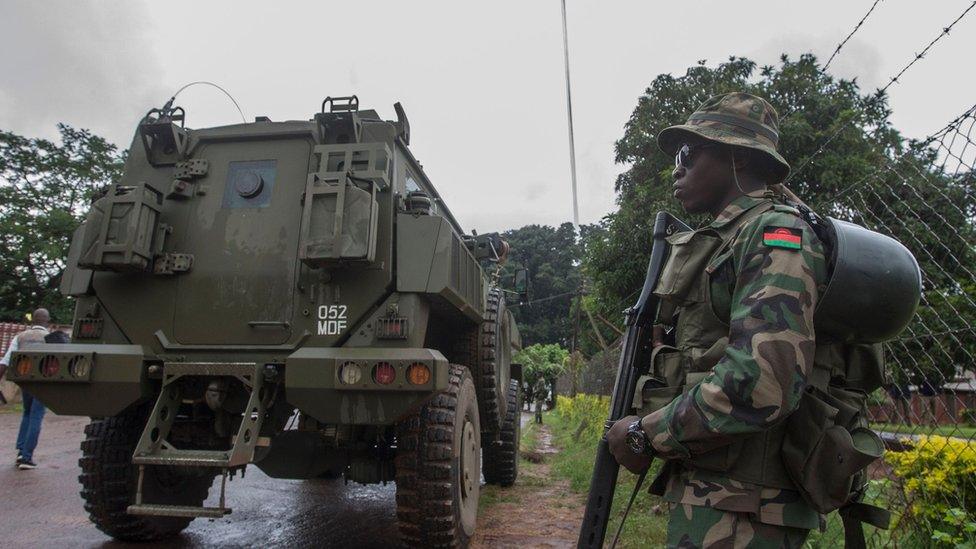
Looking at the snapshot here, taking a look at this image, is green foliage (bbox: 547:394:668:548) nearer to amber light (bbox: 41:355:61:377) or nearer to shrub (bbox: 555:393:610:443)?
shrub (bbox: 555:393:610:443)

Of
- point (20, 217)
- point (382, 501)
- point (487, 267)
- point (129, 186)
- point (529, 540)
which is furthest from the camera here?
point (20, 217)

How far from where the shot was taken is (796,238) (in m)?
1.71

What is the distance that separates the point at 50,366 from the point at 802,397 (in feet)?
12.0

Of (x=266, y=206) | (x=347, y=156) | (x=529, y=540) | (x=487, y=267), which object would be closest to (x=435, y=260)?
(x=347, y=156)

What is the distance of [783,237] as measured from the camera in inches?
66.9

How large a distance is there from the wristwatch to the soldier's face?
74 centimetres

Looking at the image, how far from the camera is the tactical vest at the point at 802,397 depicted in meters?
1.68

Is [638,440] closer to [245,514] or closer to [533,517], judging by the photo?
[533,517]

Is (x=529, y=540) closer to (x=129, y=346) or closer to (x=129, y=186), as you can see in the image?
(x=129, y=346)

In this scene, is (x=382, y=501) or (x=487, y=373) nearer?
(x=487, y=373)

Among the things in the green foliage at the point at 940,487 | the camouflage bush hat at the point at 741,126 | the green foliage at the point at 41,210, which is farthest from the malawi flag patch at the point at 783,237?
the green foliage at the point at 41,210

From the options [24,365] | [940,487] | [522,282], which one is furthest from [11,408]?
[940,487]

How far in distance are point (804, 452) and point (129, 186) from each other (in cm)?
391

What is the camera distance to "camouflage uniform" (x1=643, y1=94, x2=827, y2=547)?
1614mm
